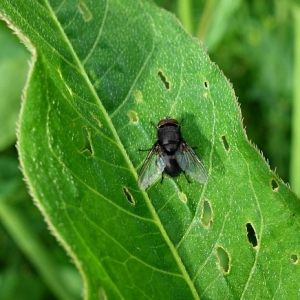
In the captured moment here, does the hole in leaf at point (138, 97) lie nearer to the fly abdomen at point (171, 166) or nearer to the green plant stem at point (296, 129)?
the fly abdomen at point (171, 166)

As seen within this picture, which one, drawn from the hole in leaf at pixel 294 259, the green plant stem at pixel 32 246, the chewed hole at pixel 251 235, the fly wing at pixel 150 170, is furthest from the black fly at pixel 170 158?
the green plant stem at pixel 32 246

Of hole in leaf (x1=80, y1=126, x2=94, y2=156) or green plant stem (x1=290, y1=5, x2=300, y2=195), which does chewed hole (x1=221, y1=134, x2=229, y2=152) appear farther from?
green plant stem (x1=290, y1=5, x2=300, y2=195)

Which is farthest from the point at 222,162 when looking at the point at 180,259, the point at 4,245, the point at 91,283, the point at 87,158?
the point at 4,245

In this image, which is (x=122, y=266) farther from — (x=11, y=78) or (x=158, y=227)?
(x=11, y=78)

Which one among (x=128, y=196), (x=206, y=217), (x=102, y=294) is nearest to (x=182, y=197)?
(x=206, y=217)

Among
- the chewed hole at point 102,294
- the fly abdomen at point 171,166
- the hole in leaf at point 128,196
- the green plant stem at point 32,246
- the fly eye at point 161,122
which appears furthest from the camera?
the green plant stem at point 32,246

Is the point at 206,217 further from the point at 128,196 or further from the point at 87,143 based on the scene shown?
the point at 87,143

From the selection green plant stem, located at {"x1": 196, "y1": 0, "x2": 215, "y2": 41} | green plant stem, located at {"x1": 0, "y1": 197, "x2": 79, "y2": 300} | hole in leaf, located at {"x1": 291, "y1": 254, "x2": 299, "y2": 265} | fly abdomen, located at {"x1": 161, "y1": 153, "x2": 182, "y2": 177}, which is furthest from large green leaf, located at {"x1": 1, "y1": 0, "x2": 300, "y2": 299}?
green plant stem, located at {"x1": 0, "y1": 197, "x2": 79, "y2": 300}
